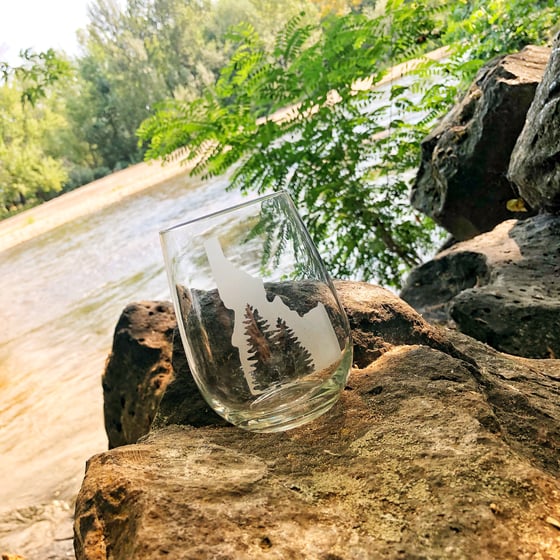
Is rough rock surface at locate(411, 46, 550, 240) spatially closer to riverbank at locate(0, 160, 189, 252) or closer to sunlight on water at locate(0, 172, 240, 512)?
sunlight on water at locate(0, 172, 240, 512)

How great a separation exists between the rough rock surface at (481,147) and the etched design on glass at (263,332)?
2.49 metres

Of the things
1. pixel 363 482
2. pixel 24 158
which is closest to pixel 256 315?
pixel 363 482

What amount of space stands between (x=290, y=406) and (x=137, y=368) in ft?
5.20

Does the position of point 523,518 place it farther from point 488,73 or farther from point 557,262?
point 488,73

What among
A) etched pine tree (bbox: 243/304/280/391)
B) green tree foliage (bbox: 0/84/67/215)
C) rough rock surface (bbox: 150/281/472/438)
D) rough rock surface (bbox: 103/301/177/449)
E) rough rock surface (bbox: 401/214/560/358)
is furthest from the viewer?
green tree foliage (bbox: 0/84/67/215)

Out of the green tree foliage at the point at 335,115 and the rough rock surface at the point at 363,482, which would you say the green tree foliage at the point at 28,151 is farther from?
the rough rock surface at the point at 363,482

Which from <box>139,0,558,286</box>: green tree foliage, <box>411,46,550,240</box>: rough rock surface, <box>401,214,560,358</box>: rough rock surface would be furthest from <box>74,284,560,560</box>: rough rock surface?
<box>139,0,558,286</box>: green tree foliage

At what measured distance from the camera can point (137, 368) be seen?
2.51m

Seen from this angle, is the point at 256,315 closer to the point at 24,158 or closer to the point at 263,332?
the point at 263,332

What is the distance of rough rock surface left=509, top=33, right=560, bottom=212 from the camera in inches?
87.0

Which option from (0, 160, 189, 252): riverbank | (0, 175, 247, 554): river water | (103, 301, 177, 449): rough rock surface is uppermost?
(0, 160, 189, 252): riverbank

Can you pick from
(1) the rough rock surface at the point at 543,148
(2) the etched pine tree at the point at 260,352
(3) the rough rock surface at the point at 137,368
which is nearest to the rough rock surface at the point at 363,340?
(2) the etched pine tree at the point at 260,352

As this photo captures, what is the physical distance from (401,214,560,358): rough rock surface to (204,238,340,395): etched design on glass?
113 cm

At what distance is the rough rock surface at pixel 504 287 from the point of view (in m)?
1.94
